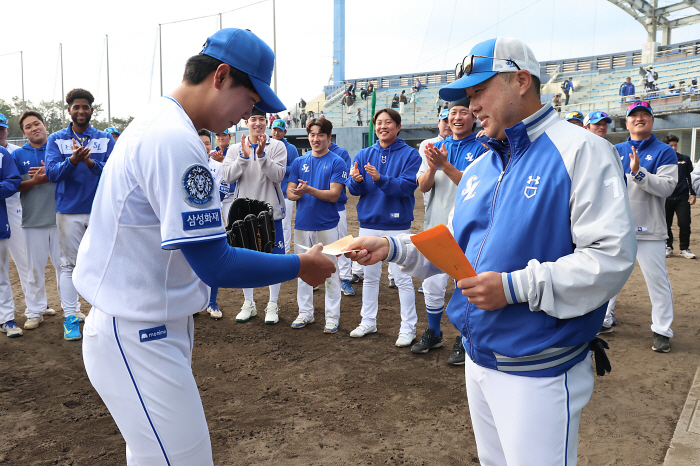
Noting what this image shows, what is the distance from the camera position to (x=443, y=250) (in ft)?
5.61

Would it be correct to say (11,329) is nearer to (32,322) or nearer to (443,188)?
(32,322)

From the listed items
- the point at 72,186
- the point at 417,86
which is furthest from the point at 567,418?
the point at 417,86

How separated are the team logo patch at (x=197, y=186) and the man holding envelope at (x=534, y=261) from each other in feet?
2.57

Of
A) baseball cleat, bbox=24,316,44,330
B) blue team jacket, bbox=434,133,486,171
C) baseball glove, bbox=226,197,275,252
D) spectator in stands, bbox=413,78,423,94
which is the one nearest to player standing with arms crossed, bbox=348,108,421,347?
blue team jacket, bbox=434,133,486,171

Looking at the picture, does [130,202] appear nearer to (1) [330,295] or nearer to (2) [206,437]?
(2) [206,437]

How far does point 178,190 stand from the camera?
1.59m

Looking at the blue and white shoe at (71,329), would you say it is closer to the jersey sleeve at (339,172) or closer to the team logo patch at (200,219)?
the jersey sleeve at (339,172)

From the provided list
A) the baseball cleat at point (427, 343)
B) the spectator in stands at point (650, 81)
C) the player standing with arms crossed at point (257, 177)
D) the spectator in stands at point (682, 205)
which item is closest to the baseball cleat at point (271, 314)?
the player standing with arms crossed at point (257, 177)

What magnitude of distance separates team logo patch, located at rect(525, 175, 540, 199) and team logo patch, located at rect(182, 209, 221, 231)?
1094 millimetres

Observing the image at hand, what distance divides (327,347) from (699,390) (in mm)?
3319

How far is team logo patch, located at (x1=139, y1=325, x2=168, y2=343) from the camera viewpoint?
1.76 meters

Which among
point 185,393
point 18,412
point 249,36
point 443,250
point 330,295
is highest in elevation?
point 249,36

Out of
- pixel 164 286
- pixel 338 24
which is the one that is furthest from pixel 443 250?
pixel 338 24

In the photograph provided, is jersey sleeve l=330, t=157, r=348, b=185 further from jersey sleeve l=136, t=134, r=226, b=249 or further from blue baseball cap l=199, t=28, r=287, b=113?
jersey sleeve l=136, t=134, r=226, b=249
